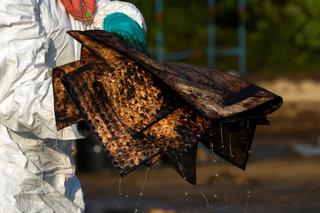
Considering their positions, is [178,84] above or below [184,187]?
above

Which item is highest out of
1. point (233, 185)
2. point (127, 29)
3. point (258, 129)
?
point (127, 29)

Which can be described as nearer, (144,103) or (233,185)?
(144,103)

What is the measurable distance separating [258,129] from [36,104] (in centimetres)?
1475

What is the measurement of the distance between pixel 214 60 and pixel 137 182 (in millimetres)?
6483

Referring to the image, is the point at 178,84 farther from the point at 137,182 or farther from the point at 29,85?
the point at 137,182

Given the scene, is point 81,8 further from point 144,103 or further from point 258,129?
point 258,129

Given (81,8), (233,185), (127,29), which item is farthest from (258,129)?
(127,29)

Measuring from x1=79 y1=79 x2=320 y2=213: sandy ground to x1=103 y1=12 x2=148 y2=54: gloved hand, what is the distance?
671 centimetres

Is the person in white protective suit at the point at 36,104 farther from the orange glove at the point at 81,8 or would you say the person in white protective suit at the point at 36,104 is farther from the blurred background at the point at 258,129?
the blurred background at the point at 258,129

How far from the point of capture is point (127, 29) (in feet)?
14.4

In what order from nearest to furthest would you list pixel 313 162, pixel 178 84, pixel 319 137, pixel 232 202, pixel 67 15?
pixel 178 84 < pixel 67 15 < pixel 232 202 < pixel 313 162 < pixel 319 137

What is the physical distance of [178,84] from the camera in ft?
12.7

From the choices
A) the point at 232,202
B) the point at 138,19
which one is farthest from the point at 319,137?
the point at 138,19

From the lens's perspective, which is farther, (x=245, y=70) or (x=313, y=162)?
(x=245, y=70)
